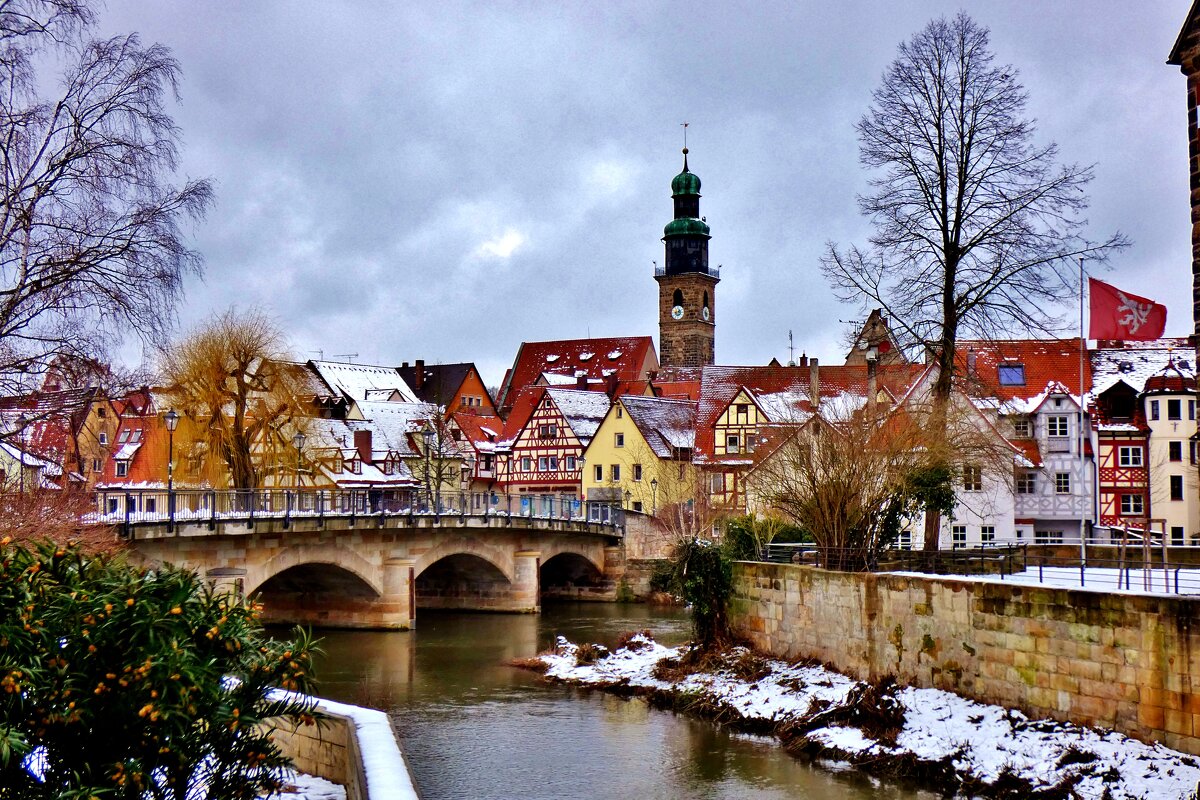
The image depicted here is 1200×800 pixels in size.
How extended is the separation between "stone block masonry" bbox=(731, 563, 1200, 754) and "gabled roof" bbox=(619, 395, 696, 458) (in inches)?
1314

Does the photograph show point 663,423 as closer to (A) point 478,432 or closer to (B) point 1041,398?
(A) point 478,432

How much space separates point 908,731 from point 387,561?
2177cm

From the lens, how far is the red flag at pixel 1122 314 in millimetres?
18547

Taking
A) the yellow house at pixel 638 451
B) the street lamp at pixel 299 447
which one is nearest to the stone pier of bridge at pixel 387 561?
the street lamp at pixel 299 447

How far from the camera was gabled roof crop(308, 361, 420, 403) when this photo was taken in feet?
248

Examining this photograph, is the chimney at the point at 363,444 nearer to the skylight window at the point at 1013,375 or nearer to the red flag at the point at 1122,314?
the skylight window at the point at 1013,375

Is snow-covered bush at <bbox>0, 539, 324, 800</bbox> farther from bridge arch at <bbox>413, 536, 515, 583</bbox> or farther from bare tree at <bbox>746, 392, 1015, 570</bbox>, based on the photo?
bridge arch at <bbox>413, 536, 515, 583</bbox>

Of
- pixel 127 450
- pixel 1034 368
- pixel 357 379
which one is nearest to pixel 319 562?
pixel 1034 368

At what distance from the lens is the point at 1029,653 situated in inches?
717

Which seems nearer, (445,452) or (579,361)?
(445,452)

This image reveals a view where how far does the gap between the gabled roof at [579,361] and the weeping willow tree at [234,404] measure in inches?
2138

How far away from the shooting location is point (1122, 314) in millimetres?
18844

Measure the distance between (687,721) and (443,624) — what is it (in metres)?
18.6

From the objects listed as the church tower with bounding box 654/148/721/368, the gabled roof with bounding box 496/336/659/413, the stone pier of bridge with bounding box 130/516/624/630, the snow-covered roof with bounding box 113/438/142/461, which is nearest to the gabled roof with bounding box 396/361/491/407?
the gabled roof with bounding box 496/336/659/413
